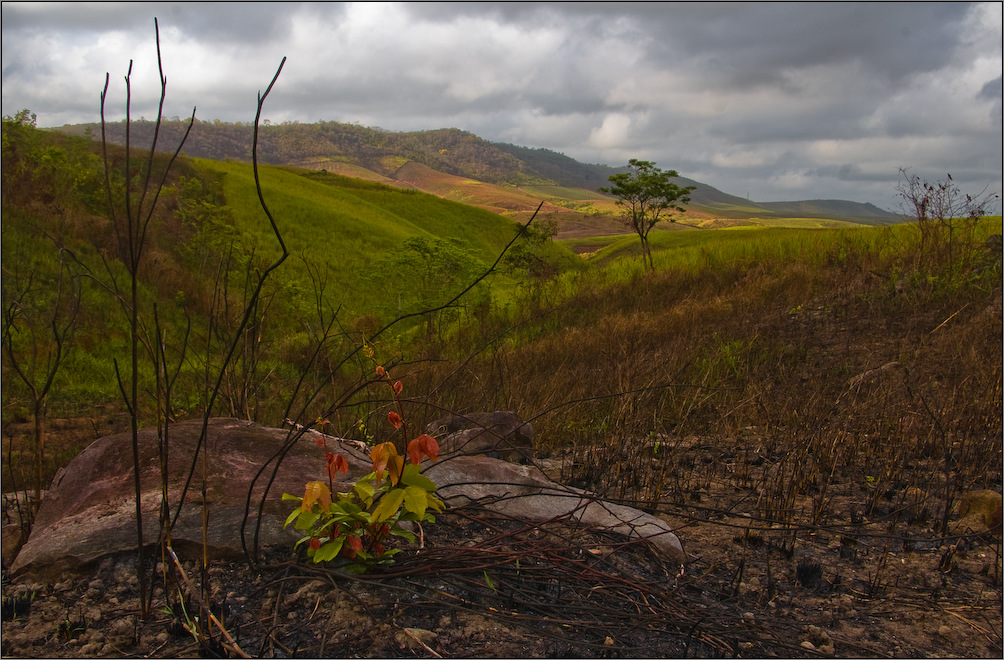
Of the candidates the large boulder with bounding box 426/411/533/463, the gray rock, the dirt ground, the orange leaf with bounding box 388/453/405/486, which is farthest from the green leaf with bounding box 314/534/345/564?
the large boulder with bounding box 426/411/533/463

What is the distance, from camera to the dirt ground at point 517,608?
1.93 meters

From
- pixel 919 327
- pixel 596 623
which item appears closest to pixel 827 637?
pixel 596 623

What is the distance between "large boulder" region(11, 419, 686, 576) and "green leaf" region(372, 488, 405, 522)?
278 millimetres

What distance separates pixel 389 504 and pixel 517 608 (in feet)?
1.98

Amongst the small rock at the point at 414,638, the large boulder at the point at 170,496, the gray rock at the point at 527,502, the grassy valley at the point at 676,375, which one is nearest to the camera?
the small rock at the point at 414,638

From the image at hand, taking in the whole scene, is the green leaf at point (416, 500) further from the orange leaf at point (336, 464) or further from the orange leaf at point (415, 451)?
the orange leaf at point (336, 464)

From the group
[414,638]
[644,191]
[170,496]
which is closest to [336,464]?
[414,638]

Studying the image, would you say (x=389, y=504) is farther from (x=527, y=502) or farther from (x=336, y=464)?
(x=527, y=502)

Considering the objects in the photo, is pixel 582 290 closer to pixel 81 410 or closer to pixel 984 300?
pixel 984 300

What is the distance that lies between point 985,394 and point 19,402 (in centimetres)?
972

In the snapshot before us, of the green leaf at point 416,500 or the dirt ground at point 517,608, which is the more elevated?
the green leaf at point 416,500

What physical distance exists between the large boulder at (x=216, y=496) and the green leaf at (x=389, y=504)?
28 centimetres

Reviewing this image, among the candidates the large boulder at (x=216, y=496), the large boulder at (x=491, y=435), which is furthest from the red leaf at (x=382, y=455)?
the large boulder at (x=491, y=435)

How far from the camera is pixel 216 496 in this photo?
2.56 meters
